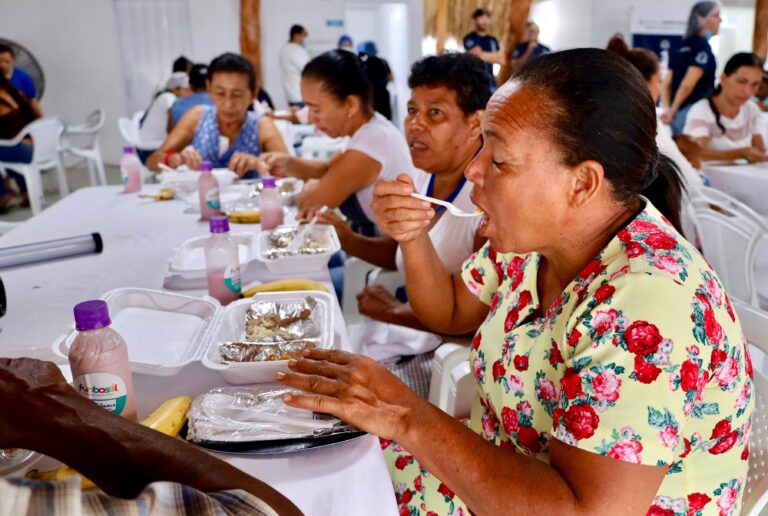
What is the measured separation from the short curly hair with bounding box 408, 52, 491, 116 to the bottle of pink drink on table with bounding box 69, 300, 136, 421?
4.47ft

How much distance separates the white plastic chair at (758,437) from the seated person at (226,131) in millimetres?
2487

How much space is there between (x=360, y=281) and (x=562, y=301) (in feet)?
6.67

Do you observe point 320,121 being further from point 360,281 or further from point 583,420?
point 583,420

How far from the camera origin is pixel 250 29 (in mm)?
9047

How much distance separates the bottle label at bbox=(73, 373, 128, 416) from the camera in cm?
94

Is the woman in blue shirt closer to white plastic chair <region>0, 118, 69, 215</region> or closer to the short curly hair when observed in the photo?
the short curly hair

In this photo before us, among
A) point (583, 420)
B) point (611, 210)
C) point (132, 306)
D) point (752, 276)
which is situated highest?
point (611, 210)

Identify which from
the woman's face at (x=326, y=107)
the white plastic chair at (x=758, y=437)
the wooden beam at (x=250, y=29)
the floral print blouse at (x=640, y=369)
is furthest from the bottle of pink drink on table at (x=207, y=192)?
→ the wooden beam at (x=250, y=29)

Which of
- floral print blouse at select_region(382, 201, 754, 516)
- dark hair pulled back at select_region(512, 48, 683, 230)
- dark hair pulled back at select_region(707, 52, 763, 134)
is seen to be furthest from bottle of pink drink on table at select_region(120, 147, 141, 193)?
dark hair pulled back at select_region(707, 52, 763, 134)

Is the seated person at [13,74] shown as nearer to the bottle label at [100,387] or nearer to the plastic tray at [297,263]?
the plastic tray at [297,263]

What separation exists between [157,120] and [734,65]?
453 centimetres

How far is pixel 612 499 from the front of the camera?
820 mm

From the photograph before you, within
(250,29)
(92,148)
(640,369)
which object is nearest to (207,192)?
(640,369)

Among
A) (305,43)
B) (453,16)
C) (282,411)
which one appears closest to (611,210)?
(282,411)
